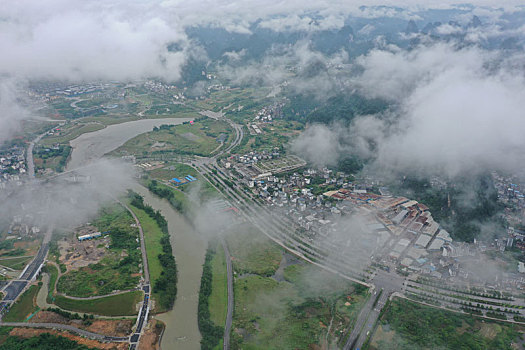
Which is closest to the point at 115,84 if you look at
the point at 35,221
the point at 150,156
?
the point at 150,156

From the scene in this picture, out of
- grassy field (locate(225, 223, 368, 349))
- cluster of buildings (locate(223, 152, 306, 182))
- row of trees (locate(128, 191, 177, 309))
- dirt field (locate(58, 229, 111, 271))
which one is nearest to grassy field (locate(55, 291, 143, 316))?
row of trees (locate(128, 191, 177, 309))

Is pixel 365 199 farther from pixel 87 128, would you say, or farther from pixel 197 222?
pixel 87 128

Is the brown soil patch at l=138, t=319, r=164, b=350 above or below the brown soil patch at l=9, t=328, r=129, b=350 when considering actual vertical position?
below

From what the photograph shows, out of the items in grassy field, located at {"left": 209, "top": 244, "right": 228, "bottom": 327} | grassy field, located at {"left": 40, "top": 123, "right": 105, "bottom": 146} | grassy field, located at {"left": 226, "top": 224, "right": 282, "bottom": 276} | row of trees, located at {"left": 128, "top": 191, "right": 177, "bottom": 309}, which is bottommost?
grassy field, located at {"left": 226, "top": 224, "right": 282, "bottom": 276}

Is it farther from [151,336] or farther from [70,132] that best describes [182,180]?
[70,132]

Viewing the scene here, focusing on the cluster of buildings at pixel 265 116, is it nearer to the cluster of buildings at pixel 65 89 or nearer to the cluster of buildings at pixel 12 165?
the cluster of buildings at pixel 12 165

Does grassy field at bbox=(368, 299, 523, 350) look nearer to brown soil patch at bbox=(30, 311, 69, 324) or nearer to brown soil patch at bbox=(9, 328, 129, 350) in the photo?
brown soil patch at bbox=(9, 328, 129, 350)

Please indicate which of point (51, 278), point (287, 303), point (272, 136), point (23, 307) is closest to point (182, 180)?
point (51, 278)
